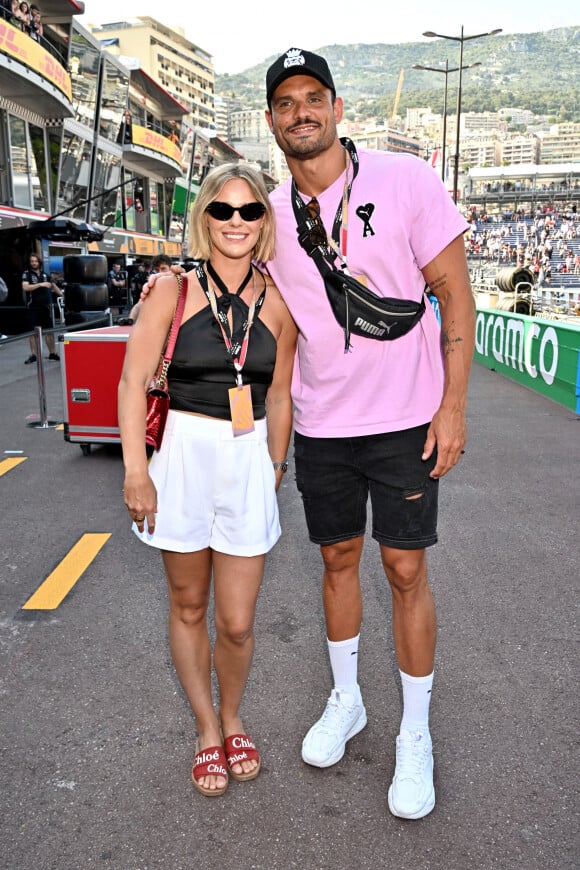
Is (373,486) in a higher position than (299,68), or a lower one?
lower

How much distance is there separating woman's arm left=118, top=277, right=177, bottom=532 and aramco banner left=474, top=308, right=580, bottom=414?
684 cm

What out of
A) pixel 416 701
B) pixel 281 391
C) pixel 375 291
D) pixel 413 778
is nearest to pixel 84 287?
pixel 281 391

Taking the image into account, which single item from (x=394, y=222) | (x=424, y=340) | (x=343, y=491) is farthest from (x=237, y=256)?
(x=343, y=491)

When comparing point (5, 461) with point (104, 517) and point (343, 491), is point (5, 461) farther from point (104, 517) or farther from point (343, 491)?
point (343, 491)

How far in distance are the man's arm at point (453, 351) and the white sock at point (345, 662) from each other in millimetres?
761

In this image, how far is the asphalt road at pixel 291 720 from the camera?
2.21 m

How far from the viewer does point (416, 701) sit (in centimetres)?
253

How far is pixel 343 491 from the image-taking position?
257 cm

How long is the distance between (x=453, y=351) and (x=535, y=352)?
33.2 feet

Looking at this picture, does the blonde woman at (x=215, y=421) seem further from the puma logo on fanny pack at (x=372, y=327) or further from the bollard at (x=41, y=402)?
the bollard at (x=41, y=402)

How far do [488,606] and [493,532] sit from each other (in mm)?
1338

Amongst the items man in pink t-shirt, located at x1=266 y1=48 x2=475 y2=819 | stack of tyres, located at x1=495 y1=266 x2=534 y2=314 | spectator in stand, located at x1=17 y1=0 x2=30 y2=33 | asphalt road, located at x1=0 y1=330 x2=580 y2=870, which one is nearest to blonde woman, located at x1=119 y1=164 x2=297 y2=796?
man in pink t-shirt, located at x1=266 y1=48 x2=475 y2=819

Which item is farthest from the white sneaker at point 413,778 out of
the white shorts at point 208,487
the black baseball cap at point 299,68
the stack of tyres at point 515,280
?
the stack of tyres at point 515,280

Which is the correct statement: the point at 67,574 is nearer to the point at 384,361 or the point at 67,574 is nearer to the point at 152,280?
the point at 152,280
